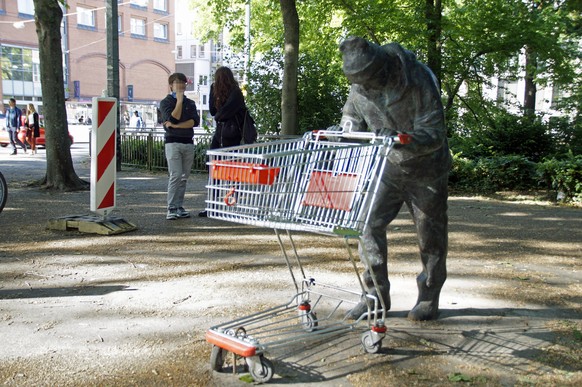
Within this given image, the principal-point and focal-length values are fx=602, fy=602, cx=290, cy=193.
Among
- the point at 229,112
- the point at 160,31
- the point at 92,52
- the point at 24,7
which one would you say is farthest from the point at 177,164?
the point at 160,31

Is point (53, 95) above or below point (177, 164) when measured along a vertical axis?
above

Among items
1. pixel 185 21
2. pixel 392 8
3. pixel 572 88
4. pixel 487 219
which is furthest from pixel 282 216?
pixel 185 21

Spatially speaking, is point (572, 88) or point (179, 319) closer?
point (179, 319)

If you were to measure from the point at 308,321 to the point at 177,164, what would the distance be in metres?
4.97

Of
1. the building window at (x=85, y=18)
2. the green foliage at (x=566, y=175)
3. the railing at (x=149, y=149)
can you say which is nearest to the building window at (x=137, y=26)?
the building window at (x=85, y=18)

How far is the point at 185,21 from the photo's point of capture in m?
87.6

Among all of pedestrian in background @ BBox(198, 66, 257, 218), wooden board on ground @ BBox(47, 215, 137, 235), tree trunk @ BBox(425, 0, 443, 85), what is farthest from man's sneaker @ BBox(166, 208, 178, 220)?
tree trunk @ BBox(425, 0, 443, 85)

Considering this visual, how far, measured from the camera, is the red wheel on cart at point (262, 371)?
11.0 ft

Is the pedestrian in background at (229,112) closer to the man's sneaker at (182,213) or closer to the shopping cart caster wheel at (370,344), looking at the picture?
the man's sneaker at (182,213)

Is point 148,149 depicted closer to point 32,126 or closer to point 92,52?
point 32,126

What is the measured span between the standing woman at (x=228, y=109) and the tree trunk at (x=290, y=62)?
4866 mm

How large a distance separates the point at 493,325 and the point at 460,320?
0.24 metres

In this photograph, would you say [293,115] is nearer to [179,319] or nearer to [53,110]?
[53,110]

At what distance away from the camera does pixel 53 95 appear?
38.4ft
